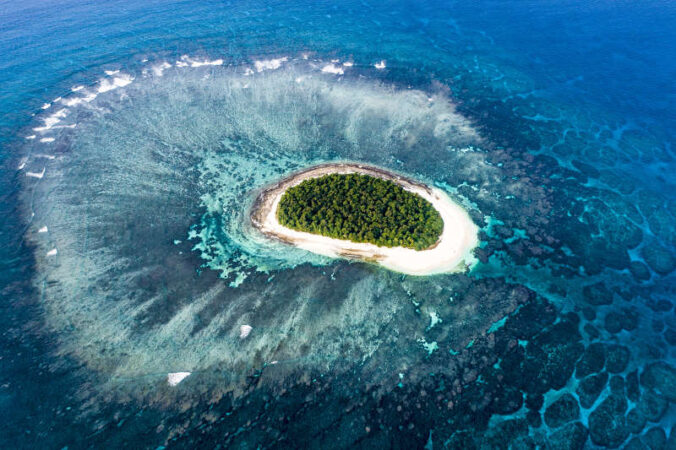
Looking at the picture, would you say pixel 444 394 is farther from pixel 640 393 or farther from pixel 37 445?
pixel 37 445

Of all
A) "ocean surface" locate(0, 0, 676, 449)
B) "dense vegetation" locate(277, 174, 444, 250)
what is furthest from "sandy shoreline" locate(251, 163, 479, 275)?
"ocean surface" locate(0, 0, 676, 449)

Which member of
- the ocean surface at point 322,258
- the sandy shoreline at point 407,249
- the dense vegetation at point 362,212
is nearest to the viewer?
the ocean surface at point 322,258

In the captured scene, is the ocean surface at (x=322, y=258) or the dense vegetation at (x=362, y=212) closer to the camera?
the ocean surface at (x=322, y=258)

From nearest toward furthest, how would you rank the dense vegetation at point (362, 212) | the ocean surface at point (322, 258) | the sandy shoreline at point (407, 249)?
the ocean surface at point (322, 258), the sandy shoreline at point (407, 249), the dense vegetation at point (362, 212)

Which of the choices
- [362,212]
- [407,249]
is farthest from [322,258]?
[407,249]

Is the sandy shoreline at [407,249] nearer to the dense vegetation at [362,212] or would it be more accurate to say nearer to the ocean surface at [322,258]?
the dense vegetation at [362,212]

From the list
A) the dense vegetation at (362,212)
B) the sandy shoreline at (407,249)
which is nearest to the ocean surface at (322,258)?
the sandy shoreline at (407,249)
